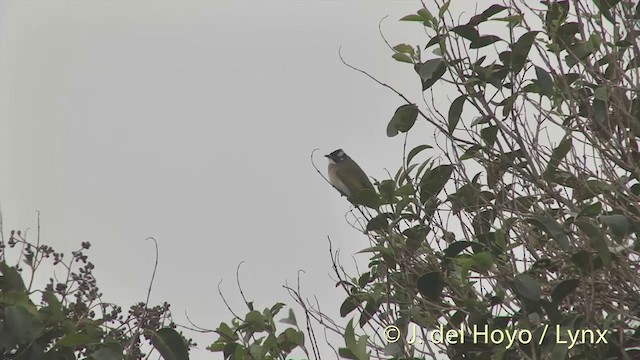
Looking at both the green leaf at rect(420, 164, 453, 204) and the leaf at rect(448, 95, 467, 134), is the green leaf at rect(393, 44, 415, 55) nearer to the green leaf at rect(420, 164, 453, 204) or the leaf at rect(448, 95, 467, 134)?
the leaf at rect(448, 95, 467, 134)

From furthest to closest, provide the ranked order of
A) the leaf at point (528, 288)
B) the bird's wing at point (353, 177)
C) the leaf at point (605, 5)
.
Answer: the bird's wing at point (353, 177)
the leaf at point (605, 5)
the leaf at point (528, 288)

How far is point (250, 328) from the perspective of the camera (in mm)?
3766

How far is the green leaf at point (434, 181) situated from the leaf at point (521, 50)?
0.51 metres

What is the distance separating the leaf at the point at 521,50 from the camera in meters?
3.57

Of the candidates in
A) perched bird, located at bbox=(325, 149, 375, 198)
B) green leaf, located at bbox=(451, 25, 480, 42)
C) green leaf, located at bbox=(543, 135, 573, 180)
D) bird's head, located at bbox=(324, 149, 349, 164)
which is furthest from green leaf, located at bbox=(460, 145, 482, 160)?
bird's head, located at bbox=(324, 149, 349, 164)

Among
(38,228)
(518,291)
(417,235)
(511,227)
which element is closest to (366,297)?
(417,235)

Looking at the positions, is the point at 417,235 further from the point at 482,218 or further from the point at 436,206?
the point at 482,218

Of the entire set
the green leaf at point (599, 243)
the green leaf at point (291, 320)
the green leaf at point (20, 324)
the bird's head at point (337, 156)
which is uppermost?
the bird's head at point (337, 156)

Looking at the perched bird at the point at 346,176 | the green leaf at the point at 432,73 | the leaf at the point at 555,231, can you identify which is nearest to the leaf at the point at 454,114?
the green leaf at the point at 432,73

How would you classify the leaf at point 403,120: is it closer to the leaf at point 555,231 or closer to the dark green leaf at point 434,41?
the dark green leaf at point 434,41

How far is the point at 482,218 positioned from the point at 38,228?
189 centimetres

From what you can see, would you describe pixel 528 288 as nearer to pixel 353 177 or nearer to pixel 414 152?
pixel 414 152

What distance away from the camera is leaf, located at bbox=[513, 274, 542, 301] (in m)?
2.88

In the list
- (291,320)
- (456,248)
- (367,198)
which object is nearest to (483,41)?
(367,198)
